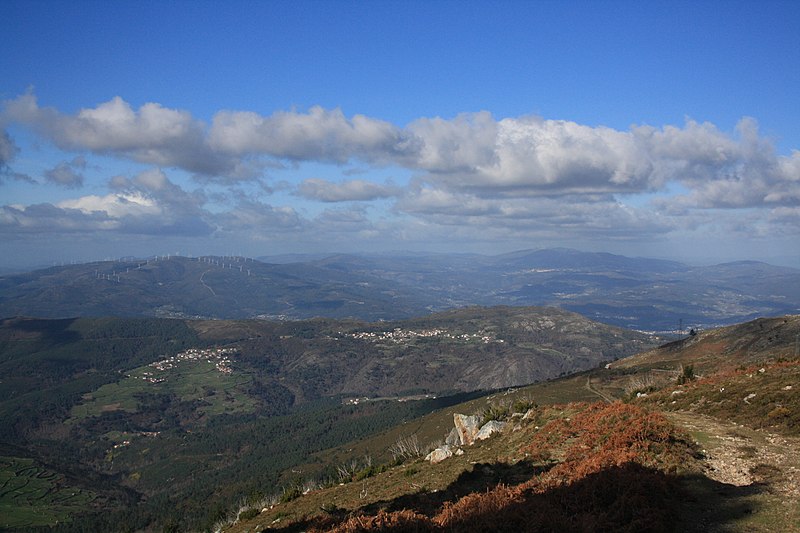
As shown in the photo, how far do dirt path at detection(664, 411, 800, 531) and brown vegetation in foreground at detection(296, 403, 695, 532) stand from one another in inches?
51.7

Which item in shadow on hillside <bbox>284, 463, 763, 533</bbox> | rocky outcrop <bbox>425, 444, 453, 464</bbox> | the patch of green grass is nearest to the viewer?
shadow on hillside <bbox>284, 463, 763, 533</bbox>

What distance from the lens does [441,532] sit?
49.5 feet

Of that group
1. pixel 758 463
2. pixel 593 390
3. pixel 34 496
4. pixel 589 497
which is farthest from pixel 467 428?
pixel 34 496

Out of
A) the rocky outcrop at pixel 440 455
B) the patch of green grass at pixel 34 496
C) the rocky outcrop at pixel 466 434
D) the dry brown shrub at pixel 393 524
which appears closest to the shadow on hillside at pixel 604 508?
the dry brown shrub at pixel 393 524

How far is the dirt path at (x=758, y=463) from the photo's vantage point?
15.3m

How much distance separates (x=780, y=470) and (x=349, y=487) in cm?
2501

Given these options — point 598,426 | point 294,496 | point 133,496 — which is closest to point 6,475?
point 133,496

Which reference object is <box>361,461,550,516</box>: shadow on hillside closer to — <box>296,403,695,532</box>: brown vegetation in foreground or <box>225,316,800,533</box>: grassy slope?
<box>225,316,800,533</box>: grassy slope

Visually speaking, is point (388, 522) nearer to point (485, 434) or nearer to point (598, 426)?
point (598, 426)

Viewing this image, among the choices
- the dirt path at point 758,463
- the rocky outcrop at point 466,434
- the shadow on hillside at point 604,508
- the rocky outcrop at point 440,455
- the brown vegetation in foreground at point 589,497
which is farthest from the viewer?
the rocky outcrop at point 466,434

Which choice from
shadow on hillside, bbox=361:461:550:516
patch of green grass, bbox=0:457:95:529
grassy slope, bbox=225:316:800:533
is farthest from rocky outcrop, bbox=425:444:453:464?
patch of green grass, bbox=0:457:95:529

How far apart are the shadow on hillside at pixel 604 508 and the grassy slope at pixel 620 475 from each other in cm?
5

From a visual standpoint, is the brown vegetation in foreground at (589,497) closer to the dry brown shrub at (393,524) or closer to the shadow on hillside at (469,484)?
the dry brown shrub at (393,524)

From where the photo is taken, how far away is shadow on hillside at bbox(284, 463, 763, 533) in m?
15.0
